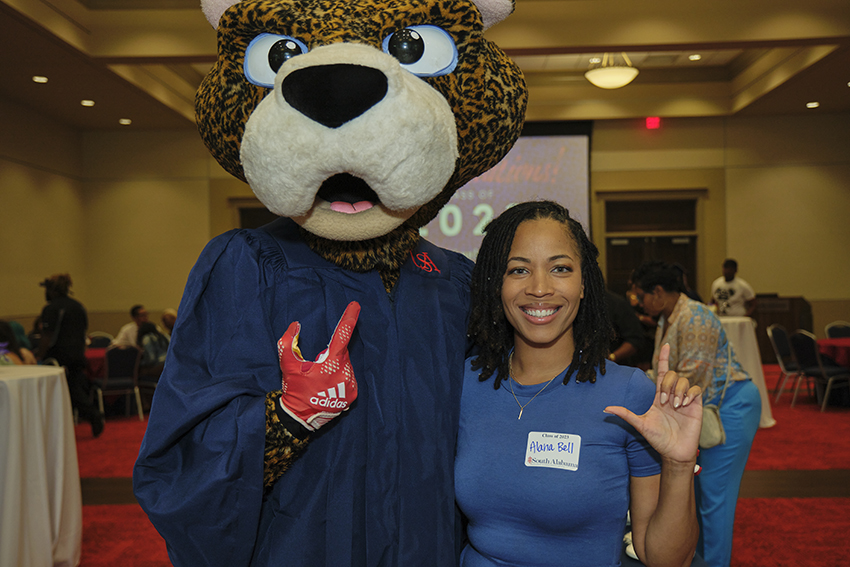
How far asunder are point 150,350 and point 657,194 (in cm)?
790

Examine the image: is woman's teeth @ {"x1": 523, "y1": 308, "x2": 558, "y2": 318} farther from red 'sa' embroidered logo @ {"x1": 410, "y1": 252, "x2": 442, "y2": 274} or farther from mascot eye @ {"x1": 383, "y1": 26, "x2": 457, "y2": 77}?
mascot eye @ {"x1": 383, "y1": 26, "x2": 457, "y2": 77}

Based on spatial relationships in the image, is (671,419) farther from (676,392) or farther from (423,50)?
(423,50)

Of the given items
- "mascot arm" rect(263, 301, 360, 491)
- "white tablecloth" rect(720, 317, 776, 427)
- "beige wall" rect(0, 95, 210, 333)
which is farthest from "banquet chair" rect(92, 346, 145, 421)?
"mascot arm" rect(263, 301, 360, 491)

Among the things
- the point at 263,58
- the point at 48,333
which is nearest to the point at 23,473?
the point at 263,58

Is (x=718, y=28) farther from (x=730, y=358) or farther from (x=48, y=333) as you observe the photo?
(x=48, y=333)

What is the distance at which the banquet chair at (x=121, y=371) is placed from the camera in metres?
6.86

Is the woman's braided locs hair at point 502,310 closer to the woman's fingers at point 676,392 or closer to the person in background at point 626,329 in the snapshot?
the woman's fingers at point 676,392

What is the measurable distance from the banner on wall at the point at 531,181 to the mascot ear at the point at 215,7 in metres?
9.02

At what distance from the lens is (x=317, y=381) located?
3.60 ft

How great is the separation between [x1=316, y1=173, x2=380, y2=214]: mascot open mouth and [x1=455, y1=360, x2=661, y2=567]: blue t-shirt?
60 cm

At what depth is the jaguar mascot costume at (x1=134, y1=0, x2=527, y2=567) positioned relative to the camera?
1.04 m

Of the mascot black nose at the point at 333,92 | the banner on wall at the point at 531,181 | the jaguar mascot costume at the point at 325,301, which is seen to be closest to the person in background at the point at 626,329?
the jaguar mascot costume at the point at 325,301

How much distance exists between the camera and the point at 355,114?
39.8 inches

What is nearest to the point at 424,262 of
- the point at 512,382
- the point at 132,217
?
the point at 512,382
